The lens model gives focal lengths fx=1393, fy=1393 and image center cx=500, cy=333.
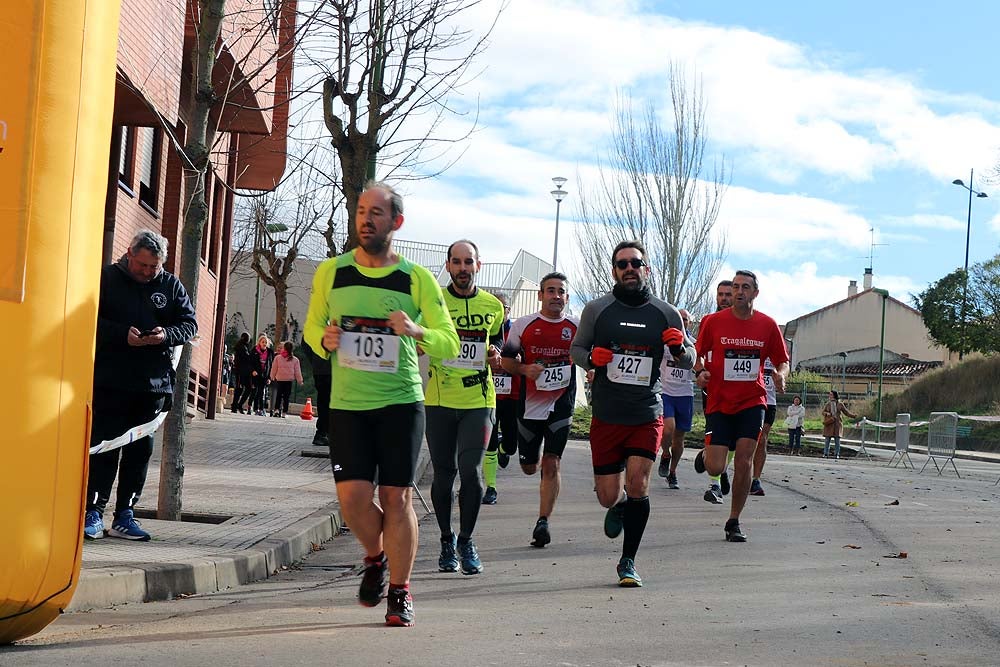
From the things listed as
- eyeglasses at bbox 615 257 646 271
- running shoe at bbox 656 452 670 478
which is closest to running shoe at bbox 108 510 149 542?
eyeglasses at bbox 615 257 646 271

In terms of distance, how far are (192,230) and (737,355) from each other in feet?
14.3

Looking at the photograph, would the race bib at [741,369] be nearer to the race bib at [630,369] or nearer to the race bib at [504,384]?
the race bib at [504,384]

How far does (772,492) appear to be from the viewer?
15.9 metres

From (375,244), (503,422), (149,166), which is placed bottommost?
(503,422)

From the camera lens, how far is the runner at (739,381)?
418 inches

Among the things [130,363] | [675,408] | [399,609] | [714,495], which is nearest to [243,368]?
[675,408]

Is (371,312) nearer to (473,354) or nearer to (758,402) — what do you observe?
(473,354)

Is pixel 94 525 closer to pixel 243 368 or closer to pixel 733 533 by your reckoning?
pixel 733 533

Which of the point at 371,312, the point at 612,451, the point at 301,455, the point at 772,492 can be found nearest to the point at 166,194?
the point at 301,455

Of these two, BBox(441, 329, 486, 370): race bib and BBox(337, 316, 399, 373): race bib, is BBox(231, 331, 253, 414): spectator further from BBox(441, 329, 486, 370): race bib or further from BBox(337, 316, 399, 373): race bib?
BBox(337, 316, 399, 373): race bib

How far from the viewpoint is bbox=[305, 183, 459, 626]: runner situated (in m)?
6.31

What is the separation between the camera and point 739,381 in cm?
1090

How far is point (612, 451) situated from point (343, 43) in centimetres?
870

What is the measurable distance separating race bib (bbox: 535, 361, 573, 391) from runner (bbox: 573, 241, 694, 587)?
1.90 meters
